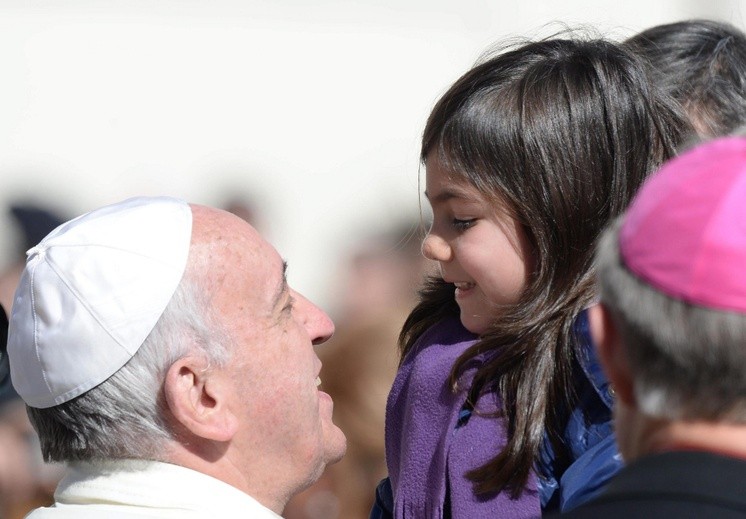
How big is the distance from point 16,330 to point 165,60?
3.47 m

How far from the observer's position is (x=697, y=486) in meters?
1.16

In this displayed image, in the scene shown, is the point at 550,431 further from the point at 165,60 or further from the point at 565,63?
the point at 165,60

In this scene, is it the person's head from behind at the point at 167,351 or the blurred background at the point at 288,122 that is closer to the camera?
the person's head from behind at the point at 167,351

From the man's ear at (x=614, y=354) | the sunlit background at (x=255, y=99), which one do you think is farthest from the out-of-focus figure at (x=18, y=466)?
the man's ear at (x=614, y=354)

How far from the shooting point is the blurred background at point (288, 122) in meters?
4.64

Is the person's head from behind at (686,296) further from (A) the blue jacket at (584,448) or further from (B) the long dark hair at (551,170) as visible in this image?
(B) the long dark hair at (551,170)

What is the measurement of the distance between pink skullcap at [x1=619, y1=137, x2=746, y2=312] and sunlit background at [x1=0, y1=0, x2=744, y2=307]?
12.5 ft

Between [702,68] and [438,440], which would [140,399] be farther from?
[702,68]

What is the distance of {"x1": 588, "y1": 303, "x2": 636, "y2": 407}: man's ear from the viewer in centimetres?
126

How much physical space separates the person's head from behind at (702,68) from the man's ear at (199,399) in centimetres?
138

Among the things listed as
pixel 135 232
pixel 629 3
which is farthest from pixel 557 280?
pixel 629 3

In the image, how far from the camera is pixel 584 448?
2.03 meters

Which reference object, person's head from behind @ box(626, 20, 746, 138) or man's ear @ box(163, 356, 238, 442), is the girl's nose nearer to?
man's ear @ box(163, 356, 238, 442)

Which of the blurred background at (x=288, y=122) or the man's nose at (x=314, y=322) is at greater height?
the man's nose at (x=314, y=322)
